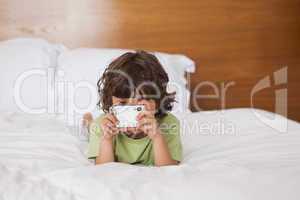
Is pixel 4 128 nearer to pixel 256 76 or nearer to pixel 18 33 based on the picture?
pixel 18 33

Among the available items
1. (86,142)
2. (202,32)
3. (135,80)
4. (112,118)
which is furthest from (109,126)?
(202,32)

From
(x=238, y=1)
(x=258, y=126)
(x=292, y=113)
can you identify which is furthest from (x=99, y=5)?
(x=292, y=113)

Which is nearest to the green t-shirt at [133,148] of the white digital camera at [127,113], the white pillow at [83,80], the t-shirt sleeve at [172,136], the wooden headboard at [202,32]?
the t-shirt sleeve at [172,136]

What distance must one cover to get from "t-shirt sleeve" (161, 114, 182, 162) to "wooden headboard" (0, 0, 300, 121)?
2.70 feet

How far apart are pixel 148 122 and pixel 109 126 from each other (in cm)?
11

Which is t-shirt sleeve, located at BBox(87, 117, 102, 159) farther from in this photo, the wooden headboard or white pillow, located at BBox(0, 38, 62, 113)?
the wooden headboard

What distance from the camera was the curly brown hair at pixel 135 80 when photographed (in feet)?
3.70

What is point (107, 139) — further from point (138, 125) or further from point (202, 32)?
point (202, 32)

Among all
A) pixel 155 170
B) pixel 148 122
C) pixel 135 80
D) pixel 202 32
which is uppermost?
pixel 202 32

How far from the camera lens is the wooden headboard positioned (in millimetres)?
1979

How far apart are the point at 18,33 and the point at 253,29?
3.77ft

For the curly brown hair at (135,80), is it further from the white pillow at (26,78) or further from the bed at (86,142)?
the white pillow at (26,78)

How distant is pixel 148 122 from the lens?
1095 mm

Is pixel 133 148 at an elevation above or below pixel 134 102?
below
